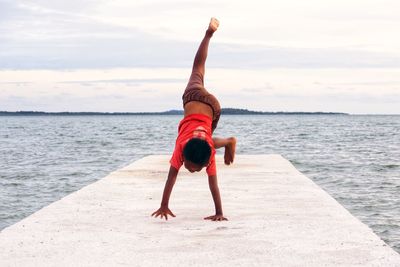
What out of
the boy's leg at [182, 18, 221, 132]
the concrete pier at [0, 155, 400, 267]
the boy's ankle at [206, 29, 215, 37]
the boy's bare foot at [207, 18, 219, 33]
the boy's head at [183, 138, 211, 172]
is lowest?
the concrete pier at [0, 155, 400, 267]

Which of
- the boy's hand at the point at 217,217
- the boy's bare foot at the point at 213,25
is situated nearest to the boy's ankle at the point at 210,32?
the boy's bare foot at the point at 213,25

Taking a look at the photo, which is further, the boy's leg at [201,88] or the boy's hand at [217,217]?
the boy's leg at [201,88]

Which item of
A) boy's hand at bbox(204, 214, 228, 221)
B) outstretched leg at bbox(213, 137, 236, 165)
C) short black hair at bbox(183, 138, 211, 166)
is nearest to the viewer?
short black hair at bbox(183, 138, 211, 166)

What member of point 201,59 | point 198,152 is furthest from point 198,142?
point 201,59

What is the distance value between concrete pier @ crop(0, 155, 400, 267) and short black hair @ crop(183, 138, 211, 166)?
0.78 metres

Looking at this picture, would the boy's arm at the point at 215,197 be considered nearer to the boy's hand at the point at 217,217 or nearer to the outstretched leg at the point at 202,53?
the boy's hand at the point at 217,217

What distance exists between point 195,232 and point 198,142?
0.96 metres

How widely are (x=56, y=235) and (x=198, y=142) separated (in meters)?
1.79

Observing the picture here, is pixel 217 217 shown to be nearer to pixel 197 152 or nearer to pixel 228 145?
pixel 228 145

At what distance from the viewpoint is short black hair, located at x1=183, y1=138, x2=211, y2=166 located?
659 cm

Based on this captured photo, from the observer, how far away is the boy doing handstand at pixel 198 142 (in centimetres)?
662

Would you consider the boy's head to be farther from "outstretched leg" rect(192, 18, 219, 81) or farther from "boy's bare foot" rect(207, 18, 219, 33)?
"boy's bare foot" rect(207, 18, 219, 33)

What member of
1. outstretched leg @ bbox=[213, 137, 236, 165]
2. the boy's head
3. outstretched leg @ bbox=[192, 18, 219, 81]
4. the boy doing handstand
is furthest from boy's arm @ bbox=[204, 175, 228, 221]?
outstretched leg @ bbox=[192, 18, 219, 81]

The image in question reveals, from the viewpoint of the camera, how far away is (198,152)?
6598mm
